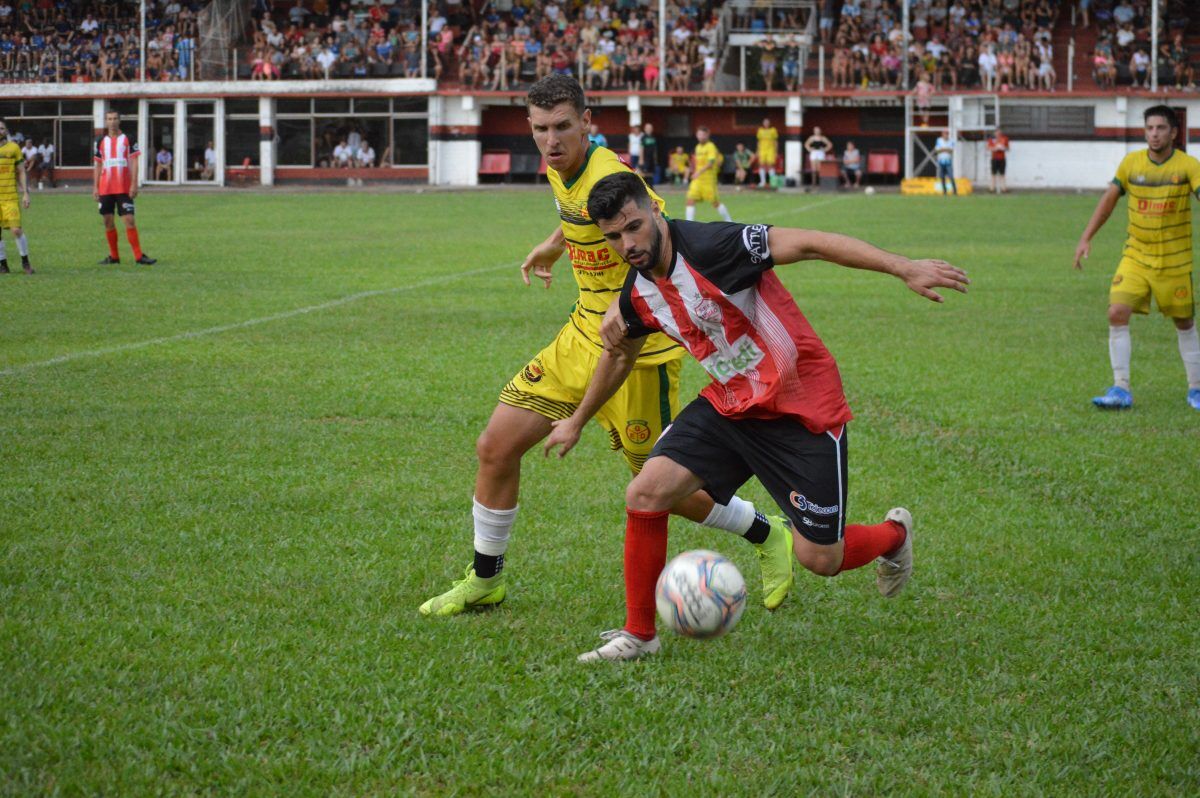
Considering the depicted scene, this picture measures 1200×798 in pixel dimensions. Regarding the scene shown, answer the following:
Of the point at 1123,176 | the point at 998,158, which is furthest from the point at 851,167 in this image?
the point at 1123,176

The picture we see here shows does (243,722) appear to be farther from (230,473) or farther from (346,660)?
(230,473)

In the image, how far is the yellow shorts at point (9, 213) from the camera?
755 inches

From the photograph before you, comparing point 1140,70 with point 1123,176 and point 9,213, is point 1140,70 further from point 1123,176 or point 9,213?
point 1123,176

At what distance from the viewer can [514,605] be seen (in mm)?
5520

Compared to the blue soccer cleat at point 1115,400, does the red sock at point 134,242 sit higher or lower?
higher

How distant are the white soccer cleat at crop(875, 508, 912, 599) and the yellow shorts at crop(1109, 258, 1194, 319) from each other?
5.62 meters

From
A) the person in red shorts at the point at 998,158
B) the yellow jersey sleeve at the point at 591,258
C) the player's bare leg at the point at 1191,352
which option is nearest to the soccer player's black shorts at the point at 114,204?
the player's bare leg at the point at 1191,352

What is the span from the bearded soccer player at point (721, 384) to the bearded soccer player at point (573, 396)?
1.25 ft

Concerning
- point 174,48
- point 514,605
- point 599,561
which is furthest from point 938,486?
point 174,48

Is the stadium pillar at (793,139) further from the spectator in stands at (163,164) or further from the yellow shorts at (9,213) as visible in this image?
the yellow shorts at (9,213)

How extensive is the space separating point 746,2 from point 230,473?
4780cm

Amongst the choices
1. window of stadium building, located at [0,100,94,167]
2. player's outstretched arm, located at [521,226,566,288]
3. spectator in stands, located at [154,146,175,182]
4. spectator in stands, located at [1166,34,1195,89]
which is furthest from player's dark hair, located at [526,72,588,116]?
window of stadium building, located at [0,100,94,167]

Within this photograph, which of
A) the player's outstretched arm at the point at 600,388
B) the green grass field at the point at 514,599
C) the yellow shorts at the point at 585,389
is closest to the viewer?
the green grass field at the point at 514,599

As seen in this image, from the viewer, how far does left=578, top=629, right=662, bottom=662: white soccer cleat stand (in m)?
4.83
